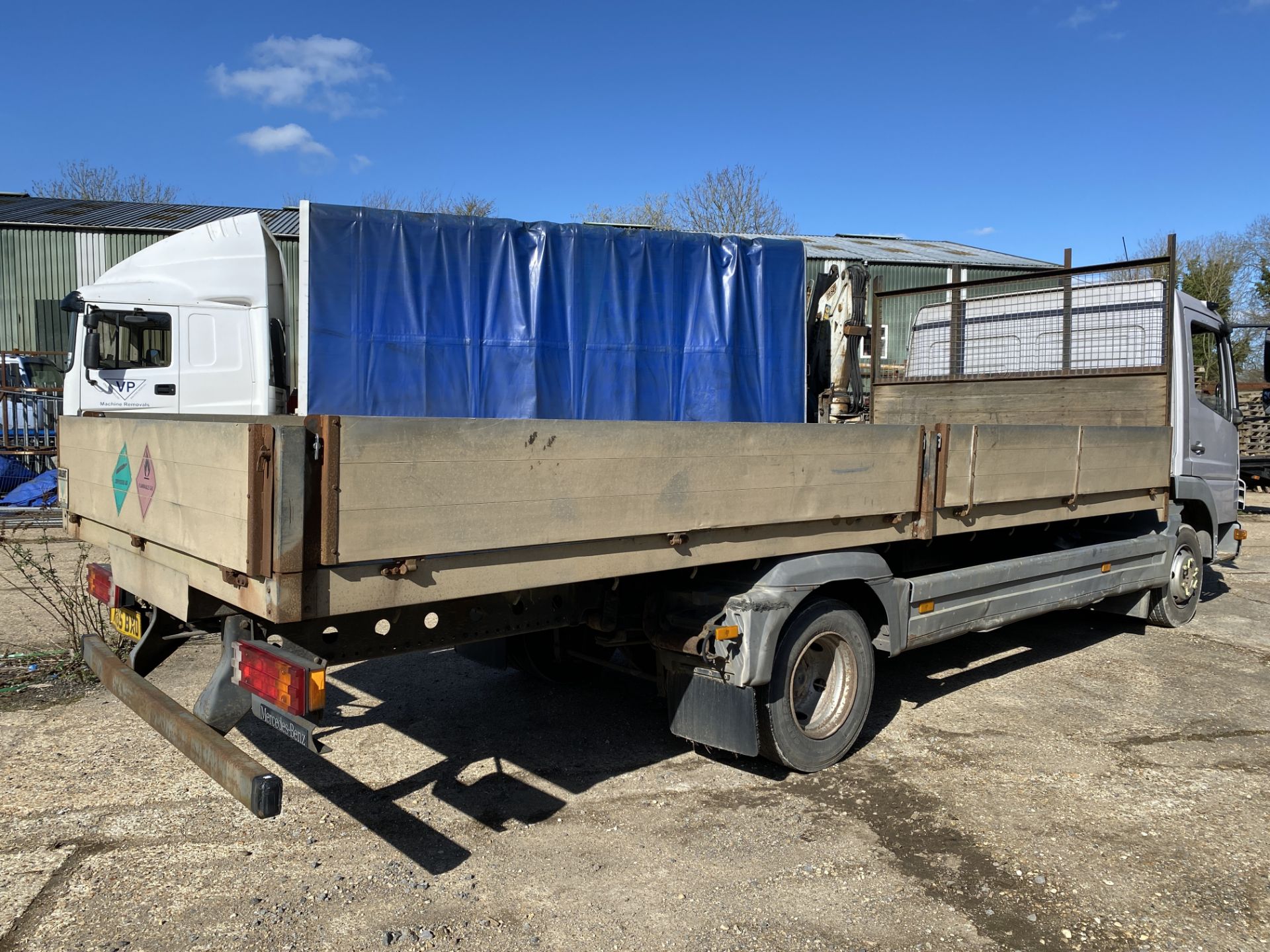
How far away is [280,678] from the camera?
2.84 m

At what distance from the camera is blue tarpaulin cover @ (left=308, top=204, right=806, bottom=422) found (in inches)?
332

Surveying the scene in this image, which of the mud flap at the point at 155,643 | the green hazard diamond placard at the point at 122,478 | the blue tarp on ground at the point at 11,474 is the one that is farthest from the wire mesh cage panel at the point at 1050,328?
the blue tarp on ground at the point at 11,474

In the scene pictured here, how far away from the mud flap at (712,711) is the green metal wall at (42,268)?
18.6 metres

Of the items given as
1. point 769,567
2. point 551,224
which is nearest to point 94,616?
point 769,567

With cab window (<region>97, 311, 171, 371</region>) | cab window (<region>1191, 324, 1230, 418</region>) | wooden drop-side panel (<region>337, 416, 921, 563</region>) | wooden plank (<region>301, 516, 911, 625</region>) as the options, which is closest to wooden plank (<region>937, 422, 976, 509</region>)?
wooden drop-side panel (<region>337, 416, 921, 563</region>)

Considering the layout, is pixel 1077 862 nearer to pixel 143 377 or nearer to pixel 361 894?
pixel 361 894

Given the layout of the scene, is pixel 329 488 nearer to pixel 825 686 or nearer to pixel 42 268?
pixel 825 686

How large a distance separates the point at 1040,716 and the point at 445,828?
332cm

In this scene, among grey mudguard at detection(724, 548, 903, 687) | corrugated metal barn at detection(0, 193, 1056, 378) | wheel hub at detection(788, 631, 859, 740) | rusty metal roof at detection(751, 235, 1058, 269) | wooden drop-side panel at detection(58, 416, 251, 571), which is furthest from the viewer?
rusty metal roof at detection(751, 235, 1058, 269)

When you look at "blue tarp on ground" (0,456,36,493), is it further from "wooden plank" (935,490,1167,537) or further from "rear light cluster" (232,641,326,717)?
"wooden plank" (935,490,1167,537)

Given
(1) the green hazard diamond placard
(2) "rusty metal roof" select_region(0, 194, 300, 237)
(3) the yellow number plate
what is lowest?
(3) the yellow number plate

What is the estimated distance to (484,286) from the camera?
8922 mm

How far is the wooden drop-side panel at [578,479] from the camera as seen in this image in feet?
8.55

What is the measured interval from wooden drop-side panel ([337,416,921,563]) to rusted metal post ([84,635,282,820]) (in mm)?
695
